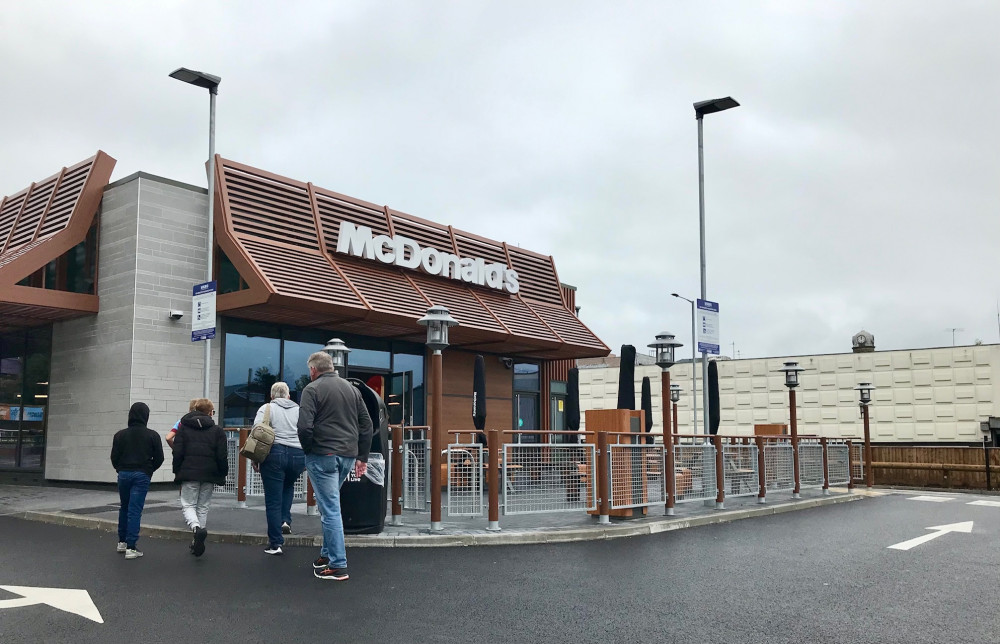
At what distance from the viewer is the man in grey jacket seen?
7.29m

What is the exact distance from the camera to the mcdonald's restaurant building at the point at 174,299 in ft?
50.4

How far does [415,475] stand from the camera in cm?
1164

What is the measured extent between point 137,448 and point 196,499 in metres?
0.86

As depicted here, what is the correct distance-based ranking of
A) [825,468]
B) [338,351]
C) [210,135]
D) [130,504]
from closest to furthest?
[130,504] < [338,351] < [210,135] < [825,468]

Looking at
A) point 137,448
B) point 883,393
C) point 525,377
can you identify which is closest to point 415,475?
point 137,448

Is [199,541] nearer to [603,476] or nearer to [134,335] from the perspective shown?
[603,476]

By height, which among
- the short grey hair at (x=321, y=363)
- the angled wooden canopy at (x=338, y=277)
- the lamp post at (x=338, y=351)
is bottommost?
the short grey hair at (x=321, y=363)

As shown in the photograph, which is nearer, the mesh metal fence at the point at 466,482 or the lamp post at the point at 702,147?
the mesh metal fence at the point at 466,482

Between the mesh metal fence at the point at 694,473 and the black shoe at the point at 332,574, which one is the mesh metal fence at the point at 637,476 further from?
the black shoe at the point at 332,574

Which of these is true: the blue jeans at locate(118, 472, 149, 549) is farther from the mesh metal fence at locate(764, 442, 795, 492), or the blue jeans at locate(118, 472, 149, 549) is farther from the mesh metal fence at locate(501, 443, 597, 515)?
the mesh metal fence at locate(764, 442, 795, 492)

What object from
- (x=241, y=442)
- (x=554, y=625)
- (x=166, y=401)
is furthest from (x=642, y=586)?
(x=166, y=401)

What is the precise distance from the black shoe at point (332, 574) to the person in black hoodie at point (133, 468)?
254 cm

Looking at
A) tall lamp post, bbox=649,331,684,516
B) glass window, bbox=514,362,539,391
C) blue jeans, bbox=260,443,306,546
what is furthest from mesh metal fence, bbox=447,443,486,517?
glass window, bbox=514,362,539,391

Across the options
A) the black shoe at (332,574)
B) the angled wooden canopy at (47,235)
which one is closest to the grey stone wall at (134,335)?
the angled wooden canopy at (47,235)
